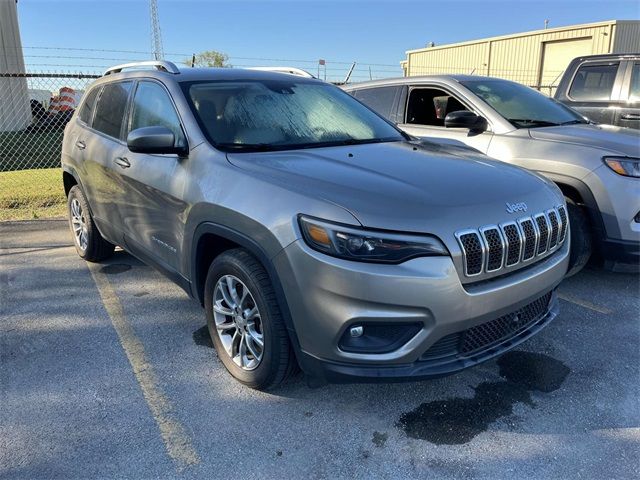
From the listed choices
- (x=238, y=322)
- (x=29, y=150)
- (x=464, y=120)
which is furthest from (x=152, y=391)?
(x=29, y=150)

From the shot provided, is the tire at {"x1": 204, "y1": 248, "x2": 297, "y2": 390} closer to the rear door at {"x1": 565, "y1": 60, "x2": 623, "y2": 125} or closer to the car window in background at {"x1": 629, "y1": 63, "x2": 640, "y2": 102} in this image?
the rear door at {"x1": 565, "y1": 60, "x2": 623, "y2": 125}

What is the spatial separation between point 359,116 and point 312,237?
1.90 metres

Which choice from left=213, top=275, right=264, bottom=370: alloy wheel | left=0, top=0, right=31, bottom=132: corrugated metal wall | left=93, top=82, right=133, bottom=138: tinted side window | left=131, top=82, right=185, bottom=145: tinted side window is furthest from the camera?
left=0, top=0, right=31, bottom=132: corrugated metal wall

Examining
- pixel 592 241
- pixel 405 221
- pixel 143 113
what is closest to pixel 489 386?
pixel 405 221

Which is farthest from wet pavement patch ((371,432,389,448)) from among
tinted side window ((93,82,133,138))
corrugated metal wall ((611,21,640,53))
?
corrugated metal wall ((611,21,640,53))

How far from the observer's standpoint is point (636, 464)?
2.39 metres

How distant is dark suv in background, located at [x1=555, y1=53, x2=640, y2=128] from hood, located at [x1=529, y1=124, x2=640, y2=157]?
2.66 meters

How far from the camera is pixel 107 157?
4160 millimetres

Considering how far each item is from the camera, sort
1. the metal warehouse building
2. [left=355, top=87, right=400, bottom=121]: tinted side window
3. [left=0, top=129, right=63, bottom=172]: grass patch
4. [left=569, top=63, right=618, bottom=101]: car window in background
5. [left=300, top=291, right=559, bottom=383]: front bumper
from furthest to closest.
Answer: the metal warehouse building, [left=0, top=129, right=63, bottom=172]: grass patch, [left=569, top=63, right=618, bottom=101]: car window in background, [left=355, top=87, right=400, bottom=121]: tinted side window, [left=300, top=291, right=559, bottom=383]: front bumper

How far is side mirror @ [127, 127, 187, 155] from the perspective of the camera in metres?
3.04

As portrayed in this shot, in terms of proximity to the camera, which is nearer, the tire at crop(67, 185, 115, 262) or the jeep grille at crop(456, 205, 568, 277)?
the jeep grille at crop(456, 205, 568, 277)

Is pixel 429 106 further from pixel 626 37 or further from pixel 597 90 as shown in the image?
pixel 626 37

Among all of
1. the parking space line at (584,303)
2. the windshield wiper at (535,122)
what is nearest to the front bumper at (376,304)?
the parking space line at (584,303)

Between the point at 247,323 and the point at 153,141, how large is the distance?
3.95ft
